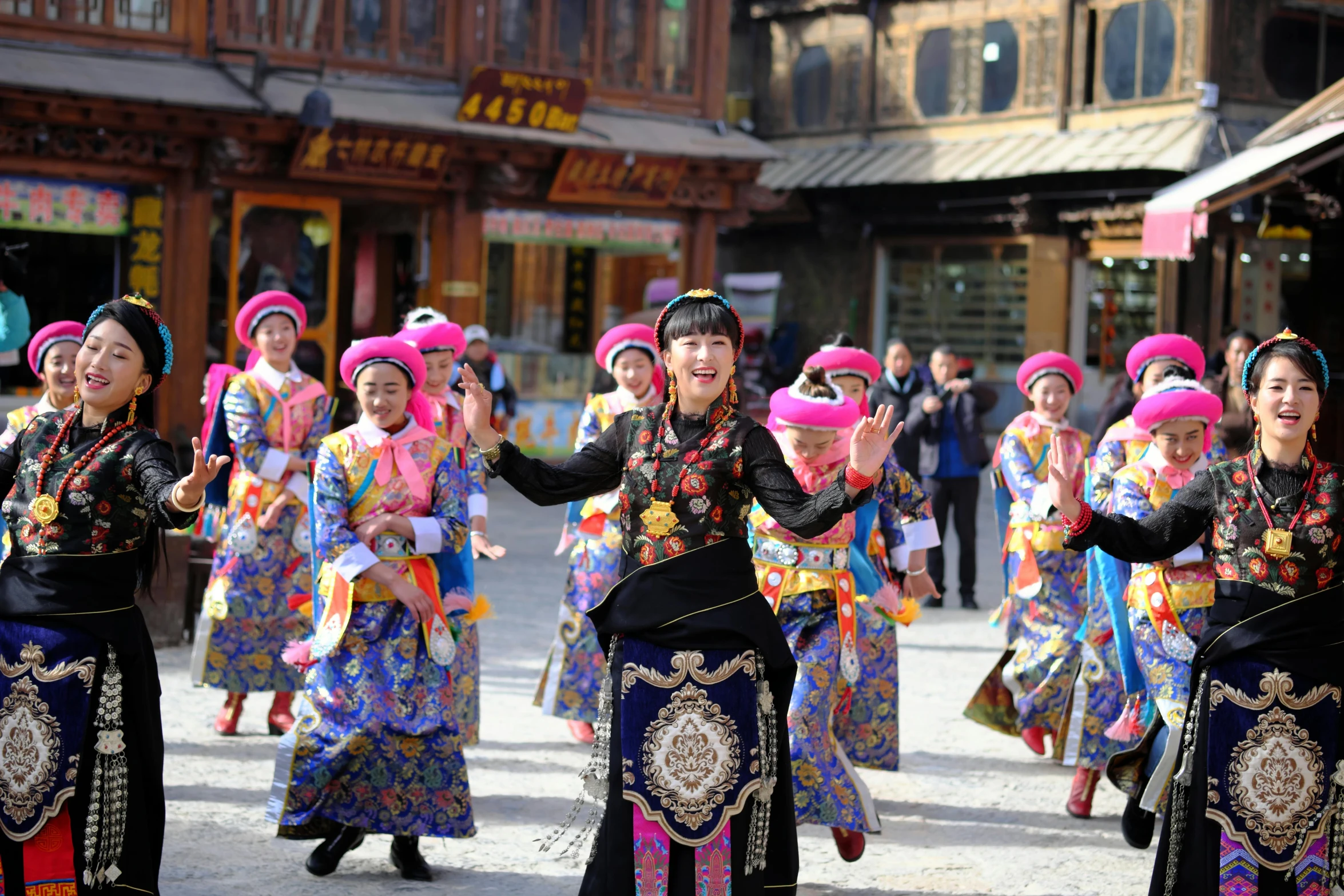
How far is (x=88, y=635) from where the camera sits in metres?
3.90

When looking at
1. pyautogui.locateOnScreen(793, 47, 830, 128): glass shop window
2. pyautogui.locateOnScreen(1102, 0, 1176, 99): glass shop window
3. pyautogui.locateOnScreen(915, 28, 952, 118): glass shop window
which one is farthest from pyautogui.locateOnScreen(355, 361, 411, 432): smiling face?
pyautogui.locateOnScreen(793, 47, 830, 128): glass shop window

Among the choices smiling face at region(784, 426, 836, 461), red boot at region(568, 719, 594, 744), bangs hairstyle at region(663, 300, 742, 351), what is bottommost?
red boot at region(568, 719, 594, 744)

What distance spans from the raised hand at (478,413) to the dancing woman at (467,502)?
0.37 meters

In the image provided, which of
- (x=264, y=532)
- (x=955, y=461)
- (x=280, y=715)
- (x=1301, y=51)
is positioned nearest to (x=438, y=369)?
(x=264, y=532)

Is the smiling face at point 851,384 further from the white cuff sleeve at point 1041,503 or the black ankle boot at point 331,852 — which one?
the black ankle boot at point 331,852

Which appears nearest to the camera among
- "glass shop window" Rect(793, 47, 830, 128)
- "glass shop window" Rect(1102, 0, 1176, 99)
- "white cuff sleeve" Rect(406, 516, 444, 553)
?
"white cuff sleeve" Rect(406, 516, 444, 553)

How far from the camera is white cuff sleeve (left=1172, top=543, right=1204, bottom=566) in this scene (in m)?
5.00

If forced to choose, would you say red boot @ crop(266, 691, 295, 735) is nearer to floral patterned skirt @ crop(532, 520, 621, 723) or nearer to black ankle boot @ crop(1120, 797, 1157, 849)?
Result: floral patterned skirt @ crop(532, 520, 621, 723)

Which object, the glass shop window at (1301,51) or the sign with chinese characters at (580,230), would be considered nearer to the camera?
the sign with chinese characters at (580,230)

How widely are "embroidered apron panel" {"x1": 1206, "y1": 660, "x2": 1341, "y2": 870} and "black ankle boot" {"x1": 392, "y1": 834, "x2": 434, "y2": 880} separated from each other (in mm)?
2357

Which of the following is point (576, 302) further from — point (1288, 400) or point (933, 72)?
point (1288, 400)

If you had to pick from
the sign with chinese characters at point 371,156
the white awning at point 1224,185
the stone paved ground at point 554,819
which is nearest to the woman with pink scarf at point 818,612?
the stone paved ground at point 554,819

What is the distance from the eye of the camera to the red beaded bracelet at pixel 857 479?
142 inches

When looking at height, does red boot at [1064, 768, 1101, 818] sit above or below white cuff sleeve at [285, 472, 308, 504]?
below
